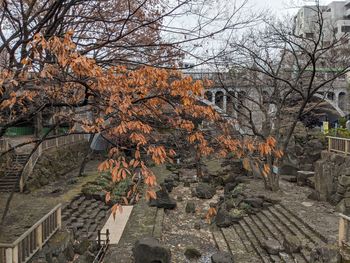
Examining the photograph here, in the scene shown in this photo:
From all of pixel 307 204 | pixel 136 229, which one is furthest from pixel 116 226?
pixel 307 204

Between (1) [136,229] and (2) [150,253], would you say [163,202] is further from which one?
(2) [150,253]

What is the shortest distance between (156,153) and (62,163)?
19.9 metres

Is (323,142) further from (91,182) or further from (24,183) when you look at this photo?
(24,183)

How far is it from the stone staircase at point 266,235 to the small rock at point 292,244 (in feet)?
0.40

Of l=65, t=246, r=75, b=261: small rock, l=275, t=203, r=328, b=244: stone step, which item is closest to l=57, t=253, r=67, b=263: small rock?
l=65, t=246, r=75, b=261: small rock

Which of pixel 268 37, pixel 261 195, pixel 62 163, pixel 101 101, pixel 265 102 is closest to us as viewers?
pixel 101 101

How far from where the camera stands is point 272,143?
16.2 feet

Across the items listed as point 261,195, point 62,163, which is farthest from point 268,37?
point 62,163

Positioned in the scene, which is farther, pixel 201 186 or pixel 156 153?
pixel 201 186

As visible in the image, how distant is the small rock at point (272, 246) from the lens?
10.2 metres

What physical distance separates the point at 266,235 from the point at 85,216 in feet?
27.9

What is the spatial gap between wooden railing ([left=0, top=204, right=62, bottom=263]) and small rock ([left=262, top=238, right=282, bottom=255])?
7385mm

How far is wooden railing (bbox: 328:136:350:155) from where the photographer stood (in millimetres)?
14512

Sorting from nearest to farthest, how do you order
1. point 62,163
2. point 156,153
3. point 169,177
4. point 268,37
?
point 156,153 → point 268,37 → point 62,163 → point 169,177
